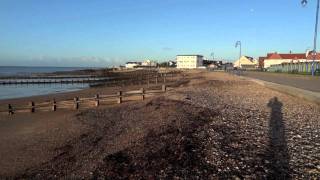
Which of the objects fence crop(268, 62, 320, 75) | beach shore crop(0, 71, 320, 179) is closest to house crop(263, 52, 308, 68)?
fence crop(268, 62, 320, 75)

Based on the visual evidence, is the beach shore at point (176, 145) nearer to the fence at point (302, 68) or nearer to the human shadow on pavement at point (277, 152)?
the human shadow on pavement at point (277, 152)

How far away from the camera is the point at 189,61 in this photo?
178875 mm

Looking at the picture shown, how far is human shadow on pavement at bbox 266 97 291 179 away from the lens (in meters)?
7.44

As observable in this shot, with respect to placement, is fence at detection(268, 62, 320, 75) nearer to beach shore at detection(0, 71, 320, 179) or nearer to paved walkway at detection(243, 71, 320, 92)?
paved walkway at detection(243, 71, 320, 92)

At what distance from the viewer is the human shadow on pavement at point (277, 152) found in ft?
24.4

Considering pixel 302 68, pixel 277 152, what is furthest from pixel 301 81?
pixel 277 152

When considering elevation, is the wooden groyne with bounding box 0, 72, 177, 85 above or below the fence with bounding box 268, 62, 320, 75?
below

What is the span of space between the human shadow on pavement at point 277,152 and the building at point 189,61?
163 metres

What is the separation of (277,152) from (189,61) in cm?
17077

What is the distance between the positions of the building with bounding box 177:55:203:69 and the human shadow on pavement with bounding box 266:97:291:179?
163290 millimetres

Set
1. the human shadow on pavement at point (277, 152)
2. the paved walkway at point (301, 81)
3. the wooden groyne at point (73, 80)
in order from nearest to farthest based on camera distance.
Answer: the human shadow on pavement at point (277, 152), the paved walkway at point (301, 81), the wooden groyne at point (73, 80)

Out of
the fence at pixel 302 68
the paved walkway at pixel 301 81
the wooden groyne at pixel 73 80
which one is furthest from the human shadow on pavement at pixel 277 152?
the wooden groyne at pixel 73 80

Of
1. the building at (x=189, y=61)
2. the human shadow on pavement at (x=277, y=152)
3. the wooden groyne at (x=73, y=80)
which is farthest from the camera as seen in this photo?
the building at (x=189, y=61)

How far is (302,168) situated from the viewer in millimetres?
7723
